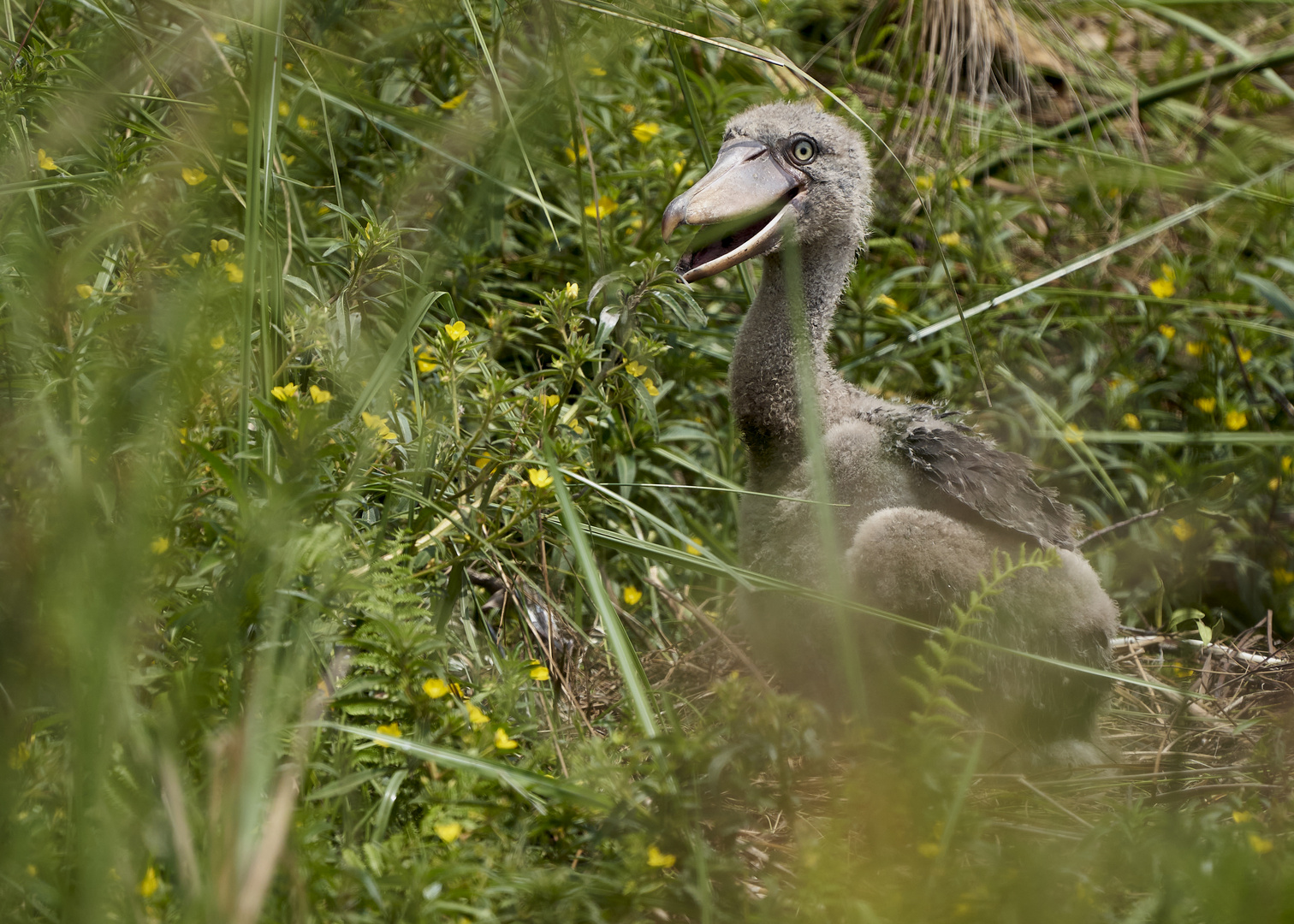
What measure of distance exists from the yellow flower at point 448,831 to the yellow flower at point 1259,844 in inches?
49.2

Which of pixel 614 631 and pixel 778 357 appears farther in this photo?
pixel 778 357

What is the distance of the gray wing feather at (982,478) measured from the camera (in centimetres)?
245

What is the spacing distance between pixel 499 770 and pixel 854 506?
1.24 meters

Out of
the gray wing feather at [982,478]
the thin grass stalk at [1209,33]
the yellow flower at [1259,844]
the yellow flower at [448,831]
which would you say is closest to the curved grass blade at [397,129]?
the gray wing feather at [982,478]

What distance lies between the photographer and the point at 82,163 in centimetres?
247

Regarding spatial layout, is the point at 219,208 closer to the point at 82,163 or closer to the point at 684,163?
the point at 82,163

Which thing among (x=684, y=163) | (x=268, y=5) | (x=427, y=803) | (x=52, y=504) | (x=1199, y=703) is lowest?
(x=1199, y=703)

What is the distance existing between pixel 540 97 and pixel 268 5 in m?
0.78

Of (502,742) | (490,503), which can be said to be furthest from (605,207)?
(502,742)

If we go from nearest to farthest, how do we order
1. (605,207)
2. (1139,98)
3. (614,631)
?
1. (614,631)
2. (605,207)
3. (1139,98)

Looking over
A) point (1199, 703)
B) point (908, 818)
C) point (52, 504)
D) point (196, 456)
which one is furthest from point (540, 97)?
point (1199, 703)

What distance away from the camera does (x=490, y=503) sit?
2297 millimetres

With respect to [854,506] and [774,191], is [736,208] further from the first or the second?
[854,506]

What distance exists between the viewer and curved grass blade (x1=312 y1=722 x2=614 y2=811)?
1581mm
